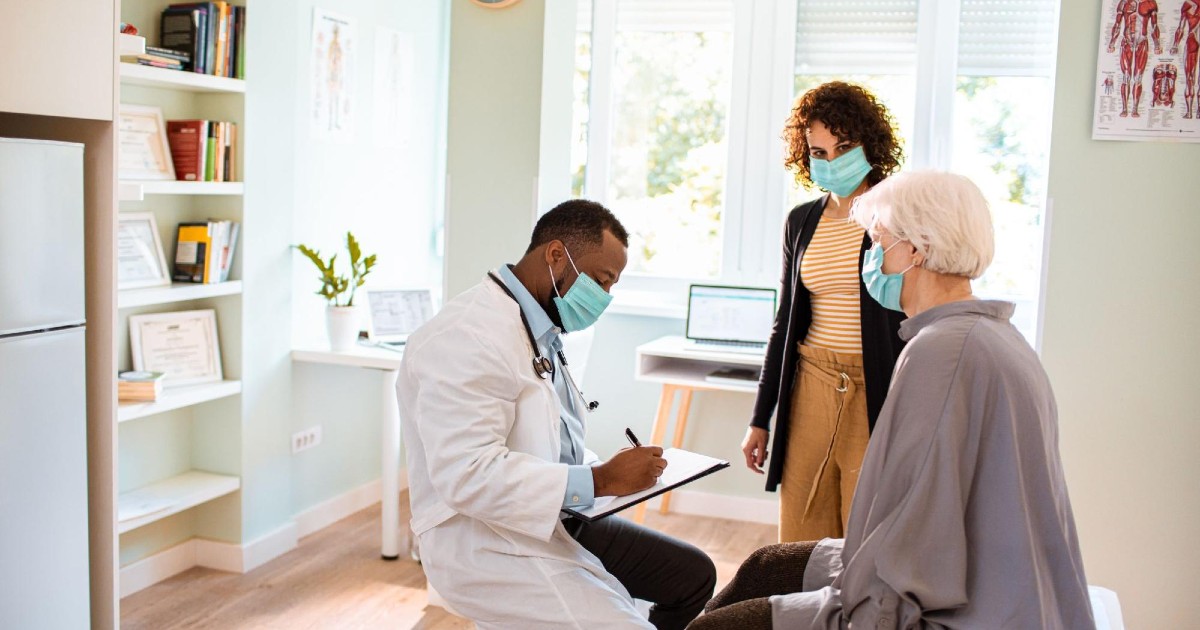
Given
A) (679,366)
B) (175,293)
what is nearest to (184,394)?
(175,293)

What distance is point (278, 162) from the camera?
3652mm

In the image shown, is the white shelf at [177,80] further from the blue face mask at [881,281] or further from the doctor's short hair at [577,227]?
the blue face mask at [881,281]

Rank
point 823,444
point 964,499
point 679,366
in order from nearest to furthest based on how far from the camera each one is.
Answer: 1. point 964,499
2. point 823,444
3. point 679,366

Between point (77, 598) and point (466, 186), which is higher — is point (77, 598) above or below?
below

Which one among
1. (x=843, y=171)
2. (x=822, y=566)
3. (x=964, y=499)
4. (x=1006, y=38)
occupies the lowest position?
(x=822, y=566)

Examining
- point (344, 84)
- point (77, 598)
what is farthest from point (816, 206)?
point (344, 84)

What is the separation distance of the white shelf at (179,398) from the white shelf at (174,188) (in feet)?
1.99

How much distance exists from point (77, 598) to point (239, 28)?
185cm

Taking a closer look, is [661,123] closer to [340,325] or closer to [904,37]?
[904,37]

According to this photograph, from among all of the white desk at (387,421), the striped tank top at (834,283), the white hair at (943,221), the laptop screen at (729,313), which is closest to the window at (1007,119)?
the laptop screen at (729,313)

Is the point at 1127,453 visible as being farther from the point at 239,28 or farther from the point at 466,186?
the point at 239,28

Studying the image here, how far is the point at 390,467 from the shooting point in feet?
12.3

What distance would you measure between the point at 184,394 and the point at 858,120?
2.20m

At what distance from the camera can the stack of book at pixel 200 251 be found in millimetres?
3402
